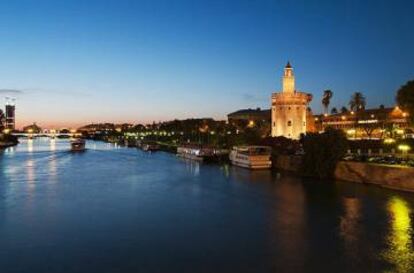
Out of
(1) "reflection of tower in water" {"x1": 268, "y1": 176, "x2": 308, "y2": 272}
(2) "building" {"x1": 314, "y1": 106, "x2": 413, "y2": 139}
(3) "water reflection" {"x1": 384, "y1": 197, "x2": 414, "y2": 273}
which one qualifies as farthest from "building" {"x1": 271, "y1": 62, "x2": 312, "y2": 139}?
(3) "water reflection" {"x1": 384, "y1": 197, "x2": 414, "y2": 273}

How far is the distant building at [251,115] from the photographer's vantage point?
13793 centimetres

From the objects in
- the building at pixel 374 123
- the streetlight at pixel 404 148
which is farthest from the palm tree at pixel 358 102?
the streetlight at pixel 404 148

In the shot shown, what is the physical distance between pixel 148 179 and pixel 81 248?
25.9 metres

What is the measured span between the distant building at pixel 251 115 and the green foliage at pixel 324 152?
3472 inches

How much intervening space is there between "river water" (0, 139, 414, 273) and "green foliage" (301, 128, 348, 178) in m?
3.40

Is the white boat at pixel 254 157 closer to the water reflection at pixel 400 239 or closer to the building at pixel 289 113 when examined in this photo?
the building at pixel 289 113

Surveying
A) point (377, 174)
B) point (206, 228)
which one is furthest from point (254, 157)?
point (206, 228)

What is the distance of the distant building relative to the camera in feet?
453

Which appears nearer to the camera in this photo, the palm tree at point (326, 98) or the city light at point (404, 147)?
the city light at point (404, 147)

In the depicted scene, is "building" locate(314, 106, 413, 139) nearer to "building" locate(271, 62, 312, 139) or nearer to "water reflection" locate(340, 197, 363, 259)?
"building" locate(271, 62, 312, 139)

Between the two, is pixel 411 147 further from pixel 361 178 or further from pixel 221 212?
pixel 221 212

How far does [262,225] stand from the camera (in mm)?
25203

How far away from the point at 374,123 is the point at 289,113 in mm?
19460

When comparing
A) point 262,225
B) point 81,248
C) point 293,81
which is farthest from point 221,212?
point 293,81
